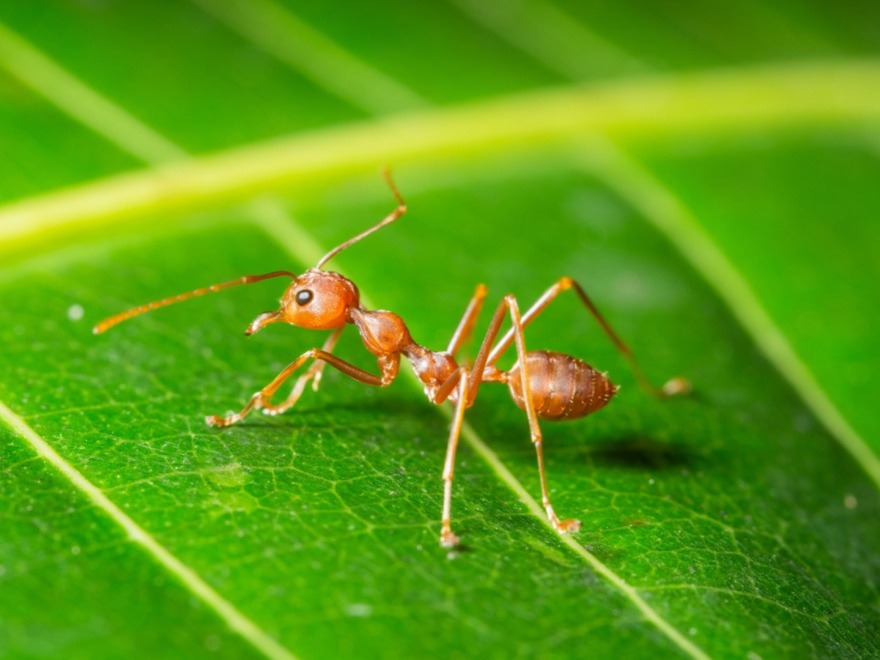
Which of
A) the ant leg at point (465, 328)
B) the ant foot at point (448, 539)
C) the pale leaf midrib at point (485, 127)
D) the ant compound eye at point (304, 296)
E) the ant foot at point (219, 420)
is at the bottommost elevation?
the ant foot at point (448, 539)

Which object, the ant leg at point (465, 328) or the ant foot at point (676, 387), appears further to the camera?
the ant foot at point (676, 387)

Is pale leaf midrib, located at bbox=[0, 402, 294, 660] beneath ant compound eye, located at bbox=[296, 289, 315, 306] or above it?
beneath

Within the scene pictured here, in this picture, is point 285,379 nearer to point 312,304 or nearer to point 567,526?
point 312,304

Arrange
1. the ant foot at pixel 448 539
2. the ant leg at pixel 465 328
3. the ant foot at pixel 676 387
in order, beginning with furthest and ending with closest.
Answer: the ant foot at pixel 676 387 → the ant leg at pixel 465 328 → the ant foot at pixel 448 539

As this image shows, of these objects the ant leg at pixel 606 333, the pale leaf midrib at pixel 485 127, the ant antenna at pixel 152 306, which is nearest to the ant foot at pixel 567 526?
the ant leg at pixel 606 333

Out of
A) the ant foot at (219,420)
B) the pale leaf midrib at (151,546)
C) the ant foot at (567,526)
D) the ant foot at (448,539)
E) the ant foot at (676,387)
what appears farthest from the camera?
the ant foot at (676,387)

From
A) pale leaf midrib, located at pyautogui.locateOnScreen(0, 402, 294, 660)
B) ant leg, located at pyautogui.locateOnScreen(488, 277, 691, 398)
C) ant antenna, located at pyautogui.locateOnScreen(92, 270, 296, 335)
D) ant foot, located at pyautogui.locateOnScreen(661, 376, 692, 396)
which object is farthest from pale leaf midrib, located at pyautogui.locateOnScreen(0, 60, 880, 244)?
ant foot, located at pyautogui.locateOnScreen(661, 376, 692, 396)

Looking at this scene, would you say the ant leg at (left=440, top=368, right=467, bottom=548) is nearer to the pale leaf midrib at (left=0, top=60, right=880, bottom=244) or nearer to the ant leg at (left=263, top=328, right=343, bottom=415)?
the ant leg at (left=263, top=328, right=343, bottom=415)

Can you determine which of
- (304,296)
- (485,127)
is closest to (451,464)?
(304,296)

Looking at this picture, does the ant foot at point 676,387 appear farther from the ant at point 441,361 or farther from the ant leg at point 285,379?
the ant leg at point 285,379
